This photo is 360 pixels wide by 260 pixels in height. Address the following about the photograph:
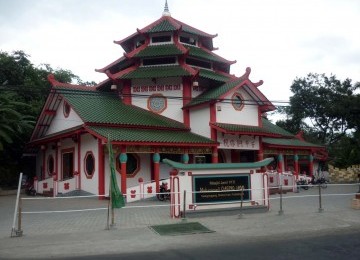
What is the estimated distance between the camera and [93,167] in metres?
21.5

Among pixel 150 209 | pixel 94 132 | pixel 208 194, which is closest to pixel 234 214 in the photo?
pixel 208 194

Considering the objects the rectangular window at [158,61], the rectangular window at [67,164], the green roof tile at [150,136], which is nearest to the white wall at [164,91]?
the rectangular window at [158,61]

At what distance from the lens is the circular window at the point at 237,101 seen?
23.8 m

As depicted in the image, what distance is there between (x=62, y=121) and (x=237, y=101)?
11.2 m

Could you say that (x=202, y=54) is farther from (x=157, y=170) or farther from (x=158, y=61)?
(x=157, y=170)

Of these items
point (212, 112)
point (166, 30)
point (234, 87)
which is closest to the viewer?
point (212, 112)

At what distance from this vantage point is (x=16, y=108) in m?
29.3

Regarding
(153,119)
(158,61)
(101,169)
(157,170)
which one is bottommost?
(157,170)

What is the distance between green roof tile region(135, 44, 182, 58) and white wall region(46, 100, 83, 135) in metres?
5.93

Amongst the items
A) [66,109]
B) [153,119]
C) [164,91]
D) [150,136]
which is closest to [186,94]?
[164,91]

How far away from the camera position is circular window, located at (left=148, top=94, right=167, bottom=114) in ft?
82.2

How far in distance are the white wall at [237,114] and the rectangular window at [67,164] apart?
370 inches

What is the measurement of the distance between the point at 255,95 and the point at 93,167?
35.8 ft

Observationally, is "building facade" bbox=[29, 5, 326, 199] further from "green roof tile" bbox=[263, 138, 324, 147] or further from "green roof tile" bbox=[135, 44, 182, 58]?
"green roof tile" bbox=[263, 138, 324, 147]
